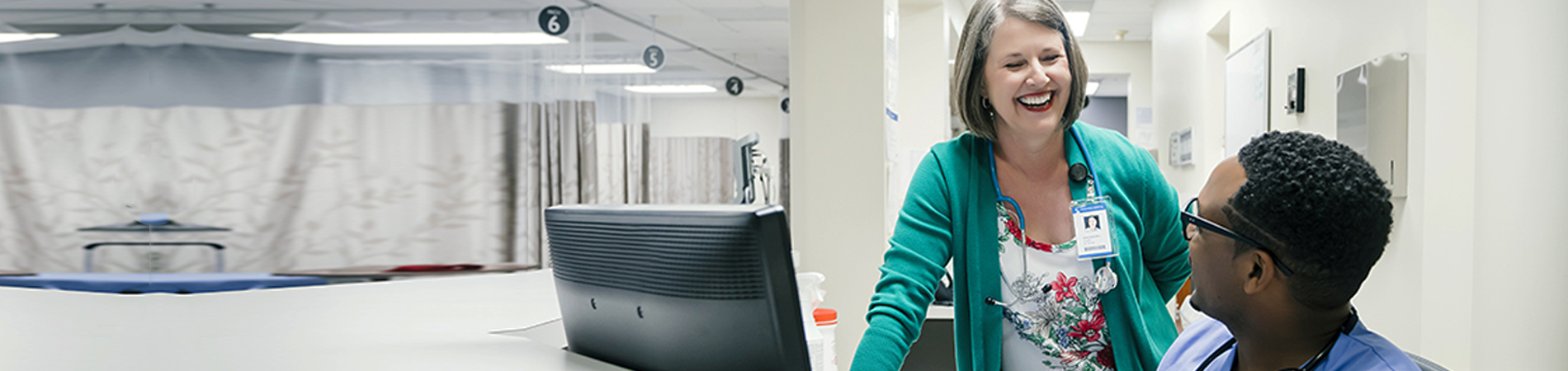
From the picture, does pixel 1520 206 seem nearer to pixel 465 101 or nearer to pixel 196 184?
pixel 465 101

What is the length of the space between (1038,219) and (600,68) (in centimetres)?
591

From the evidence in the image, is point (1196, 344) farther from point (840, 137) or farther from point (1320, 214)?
point (840, 137)

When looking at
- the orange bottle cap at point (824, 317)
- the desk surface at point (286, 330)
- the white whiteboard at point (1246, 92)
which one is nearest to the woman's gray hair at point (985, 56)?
the desk surface at point (286, 330)

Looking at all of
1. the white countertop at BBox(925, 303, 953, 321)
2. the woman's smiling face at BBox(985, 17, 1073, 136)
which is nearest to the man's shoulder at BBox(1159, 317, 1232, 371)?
the woman's smiling face at BBox(985, 17, 1073, 136)

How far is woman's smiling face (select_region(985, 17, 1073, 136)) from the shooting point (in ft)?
3.98

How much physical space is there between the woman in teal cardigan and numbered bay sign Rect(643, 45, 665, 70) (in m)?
6.40

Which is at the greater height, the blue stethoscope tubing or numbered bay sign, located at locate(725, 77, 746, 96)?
numbered bay sign, located at locate(725, 77, 746, 96)

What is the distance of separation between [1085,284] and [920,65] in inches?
148

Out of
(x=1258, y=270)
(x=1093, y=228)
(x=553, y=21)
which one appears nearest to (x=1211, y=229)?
(x=1258, y=270)

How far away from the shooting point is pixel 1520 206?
7.93ft

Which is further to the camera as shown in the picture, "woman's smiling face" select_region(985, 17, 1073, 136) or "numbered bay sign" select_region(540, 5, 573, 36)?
"numbered bay sign" select_region(540, 5, 573, 36)

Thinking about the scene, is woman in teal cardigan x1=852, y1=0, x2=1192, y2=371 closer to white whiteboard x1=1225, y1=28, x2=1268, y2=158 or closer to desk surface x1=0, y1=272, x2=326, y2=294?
white whiteboard x1=1225, y1=28, x2=1268, y2=158

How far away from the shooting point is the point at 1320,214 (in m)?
0.80

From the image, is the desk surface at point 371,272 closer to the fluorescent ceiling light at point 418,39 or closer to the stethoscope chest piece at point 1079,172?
the fluorescent ceiling light at point 418,39
